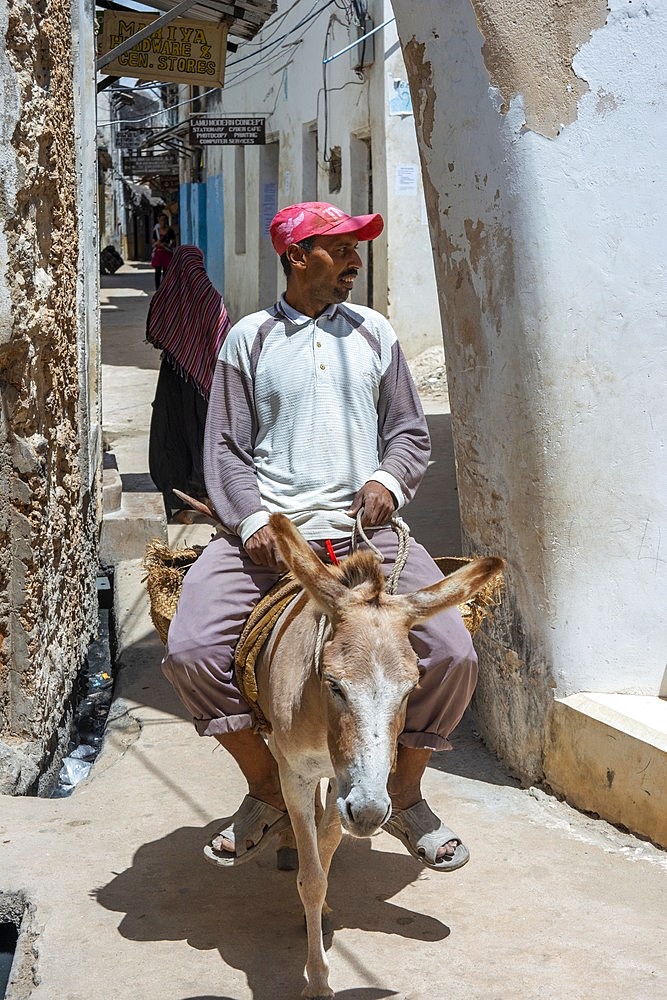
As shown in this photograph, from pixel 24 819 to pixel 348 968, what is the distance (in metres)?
1.35

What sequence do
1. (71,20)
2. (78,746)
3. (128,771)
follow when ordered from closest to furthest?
(128,771), (78,746), (71,20)

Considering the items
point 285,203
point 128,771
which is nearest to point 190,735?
point 128,771

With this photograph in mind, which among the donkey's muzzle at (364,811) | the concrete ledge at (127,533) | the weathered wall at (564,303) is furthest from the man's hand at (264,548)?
the concrete ledge at (127,533)

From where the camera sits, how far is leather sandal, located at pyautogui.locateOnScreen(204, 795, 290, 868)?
3232 mm

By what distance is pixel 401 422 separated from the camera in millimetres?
3395

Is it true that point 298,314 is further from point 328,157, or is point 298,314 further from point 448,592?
point 328,157

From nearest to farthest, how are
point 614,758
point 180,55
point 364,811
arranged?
point 364,811
point 614,758
point 180,55

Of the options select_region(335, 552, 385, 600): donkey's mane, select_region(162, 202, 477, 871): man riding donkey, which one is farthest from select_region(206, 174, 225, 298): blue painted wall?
select_region(335, 552, 385, 600): donkey's mane

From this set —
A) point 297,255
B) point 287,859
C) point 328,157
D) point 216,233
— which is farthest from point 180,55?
point 216,233

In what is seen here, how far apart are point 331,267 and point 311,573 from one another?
1.16 metres

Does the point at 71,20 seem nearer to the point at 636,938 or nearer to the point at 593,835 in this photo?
the point at 593,835

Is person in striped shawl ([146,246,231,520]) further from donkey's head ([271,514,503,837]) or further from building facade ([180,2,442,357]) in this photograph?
building facade ([180,2,442,357])

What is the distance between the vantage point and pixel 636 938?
10.4 feet

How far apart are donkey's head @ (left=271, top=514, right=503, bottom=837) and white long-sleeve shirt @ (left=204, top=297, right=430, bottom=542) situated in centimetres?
Answer: 68
